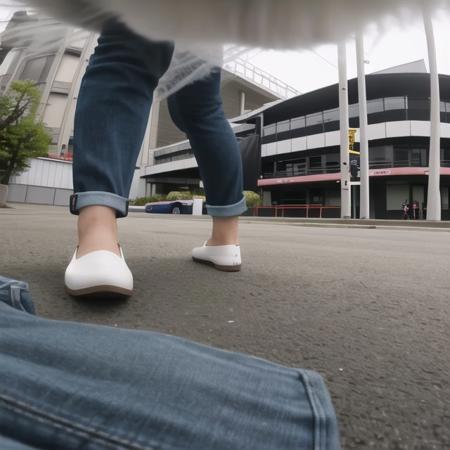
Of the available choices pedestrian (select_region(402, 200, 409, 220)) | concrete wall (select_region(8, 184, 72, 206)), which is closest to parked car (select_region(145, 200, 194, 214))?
concrete wall (select_region(8, 184, 72, 206))

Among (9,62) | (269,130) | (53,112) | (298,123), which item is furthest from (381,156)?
(9,62)

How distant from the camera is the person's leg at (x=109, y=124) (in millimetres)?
774

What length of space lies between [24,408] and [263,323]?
0.44 metres

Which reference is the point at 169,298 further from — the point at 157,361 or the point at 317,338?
the point at 157,361

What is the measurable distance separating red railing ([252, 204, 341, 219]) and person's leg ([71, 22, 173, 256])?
17522 millimetres

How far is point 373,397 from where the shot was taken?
43cm

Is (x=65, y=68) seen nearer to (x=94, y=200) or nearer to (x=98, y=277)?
(x=94, y=200)

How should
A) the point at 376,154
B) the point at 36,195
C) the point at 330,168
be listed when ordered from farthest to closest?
the point at 330,168, the point at 376,154, the point at 36,195

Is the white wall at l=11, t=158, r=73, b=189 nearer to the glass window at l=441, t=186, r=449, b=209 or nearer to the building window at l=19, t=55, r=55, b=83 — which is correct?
the building window at l=19, t=55, r=55, b=83

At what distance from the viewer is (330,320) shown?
69cm

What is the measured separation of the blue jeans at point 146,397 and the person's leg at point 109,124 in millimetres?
420

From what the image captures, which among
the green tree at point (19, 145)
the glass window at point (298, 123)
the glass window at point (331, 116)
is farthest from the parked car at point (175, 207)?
the green tree at point (19, 145)

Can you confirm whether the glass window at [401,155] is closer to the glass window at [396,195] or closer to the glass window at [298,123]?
the glass window at [396,195]

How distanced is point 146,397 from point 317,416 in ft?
0.44
